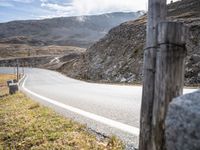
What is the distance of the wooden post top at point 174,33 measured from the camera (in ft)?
10.2

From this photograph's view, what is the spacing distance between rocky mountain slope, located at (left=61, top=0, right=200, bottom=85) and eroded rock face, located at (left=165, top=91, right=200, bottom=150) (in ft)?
76.5

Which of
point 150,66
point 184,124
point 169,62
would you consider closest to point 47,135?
point 150,66

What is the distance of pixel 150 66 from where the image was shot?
11.5 ft

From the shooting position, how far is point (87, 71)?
4781cm

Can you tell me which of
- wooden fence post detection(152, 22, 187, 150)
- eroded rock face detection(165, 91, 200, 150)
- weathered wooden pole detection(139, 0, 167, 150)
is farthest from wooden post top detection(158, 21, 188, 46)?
eroded rock face detection(165, 91, 200, 150)

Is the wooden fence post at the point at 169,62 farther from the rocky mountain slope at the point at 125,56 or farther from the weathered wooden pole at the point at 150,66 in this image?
the rocky mountain slope at the point at 125,56

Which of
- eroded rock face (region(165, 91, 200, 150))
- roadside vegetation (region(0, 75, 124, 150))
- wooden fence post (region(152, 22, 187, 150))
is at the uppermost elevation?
wooden fence post (region(152, 22, 187, 150))

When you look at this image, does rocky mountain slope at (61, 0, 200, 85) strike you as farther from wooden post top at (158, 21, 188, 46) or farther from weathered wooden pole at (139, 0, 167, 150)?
wooden post top at (158, 21, 188, 46)

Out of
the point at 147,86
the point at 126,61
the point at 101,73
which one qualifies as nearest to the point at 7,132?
the point at 147,86

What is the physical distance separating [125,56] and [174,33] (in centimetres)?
3744

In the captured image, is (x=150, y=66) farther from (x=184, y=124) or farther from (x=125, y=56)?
(x=125, y=56)

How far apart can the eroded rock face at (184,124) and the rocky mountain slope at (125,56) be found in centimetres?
2332

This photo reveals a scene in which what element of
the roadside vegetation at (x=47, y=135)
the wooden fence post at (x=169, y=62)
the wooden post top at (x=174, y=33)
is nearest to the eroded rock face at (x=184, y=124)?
the wooden fence post at (x=169, y=62)

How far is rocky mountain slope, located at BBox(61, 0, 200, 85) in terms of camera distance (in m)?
29.4
